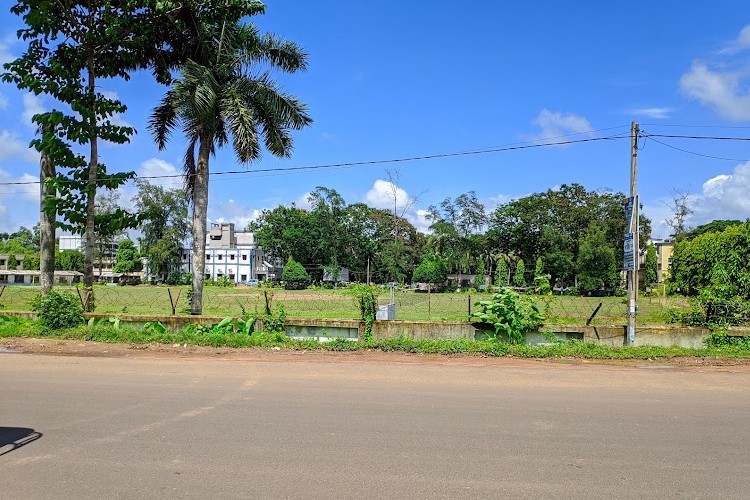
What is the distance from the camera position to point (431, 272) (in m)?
66.6

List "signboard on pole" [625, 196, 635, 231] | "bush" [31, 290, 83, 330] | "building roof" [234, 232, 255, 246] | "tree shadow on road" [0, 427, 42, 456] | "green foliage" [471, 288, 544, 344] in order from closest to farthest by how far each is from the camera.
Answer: "tree shadow on road" [0, 427, 42, 456] < "signboard on pole" [625, 196, 635, 231] < "green foliage" [471, 288, 544, 344] < "bush" [31, 290, 83, 330] < "building roof" [234, 232, 255, 246]

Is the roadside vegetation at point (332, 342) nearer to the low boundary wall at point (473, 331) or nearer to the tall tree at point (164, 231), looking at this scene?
the low boundary wall at point (473, 331)

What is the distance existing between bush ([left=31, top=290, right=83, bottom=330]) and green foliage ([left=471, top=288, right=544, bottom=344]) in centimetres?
1150

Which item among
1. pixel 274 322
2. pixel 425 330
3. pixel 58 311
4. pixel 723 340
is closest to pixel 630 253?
pixel 723 340

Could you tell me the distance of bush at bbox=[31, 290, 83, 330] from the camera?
1595cm

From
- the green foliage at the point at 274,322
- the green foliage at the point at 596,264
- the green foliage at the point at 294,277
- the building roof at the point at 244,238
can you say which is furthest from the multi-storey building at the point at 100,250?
the green foliage at the point at 274,322

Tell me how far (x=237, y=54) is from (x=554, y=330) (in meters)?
13.0

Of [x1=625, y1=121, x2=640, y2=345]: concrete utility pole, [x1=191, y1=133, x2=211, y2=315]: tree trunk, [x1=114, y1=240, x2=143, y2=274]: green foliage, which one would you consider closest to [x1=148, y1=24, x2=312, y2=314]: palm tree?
[x1=191, y1=133, x2=211, y2=315]: tree trunk

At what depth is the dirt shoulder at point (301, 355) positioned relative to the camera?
12.3m

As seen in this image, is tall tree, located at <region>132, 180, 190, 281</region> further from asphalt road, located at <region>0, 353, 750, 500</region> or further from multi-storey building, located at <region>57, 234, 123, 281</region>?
asphalt road, located at <region>0, 353, 750, 500</region>

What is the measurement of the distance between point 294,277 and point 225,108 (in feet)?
185

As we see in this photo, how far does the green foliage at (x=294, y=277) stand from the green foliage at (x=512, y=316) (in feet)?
196

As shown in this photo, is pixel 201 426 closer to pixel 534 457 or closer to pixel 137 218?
pixel 534 457

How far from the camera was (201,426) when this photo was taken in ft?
21.0
